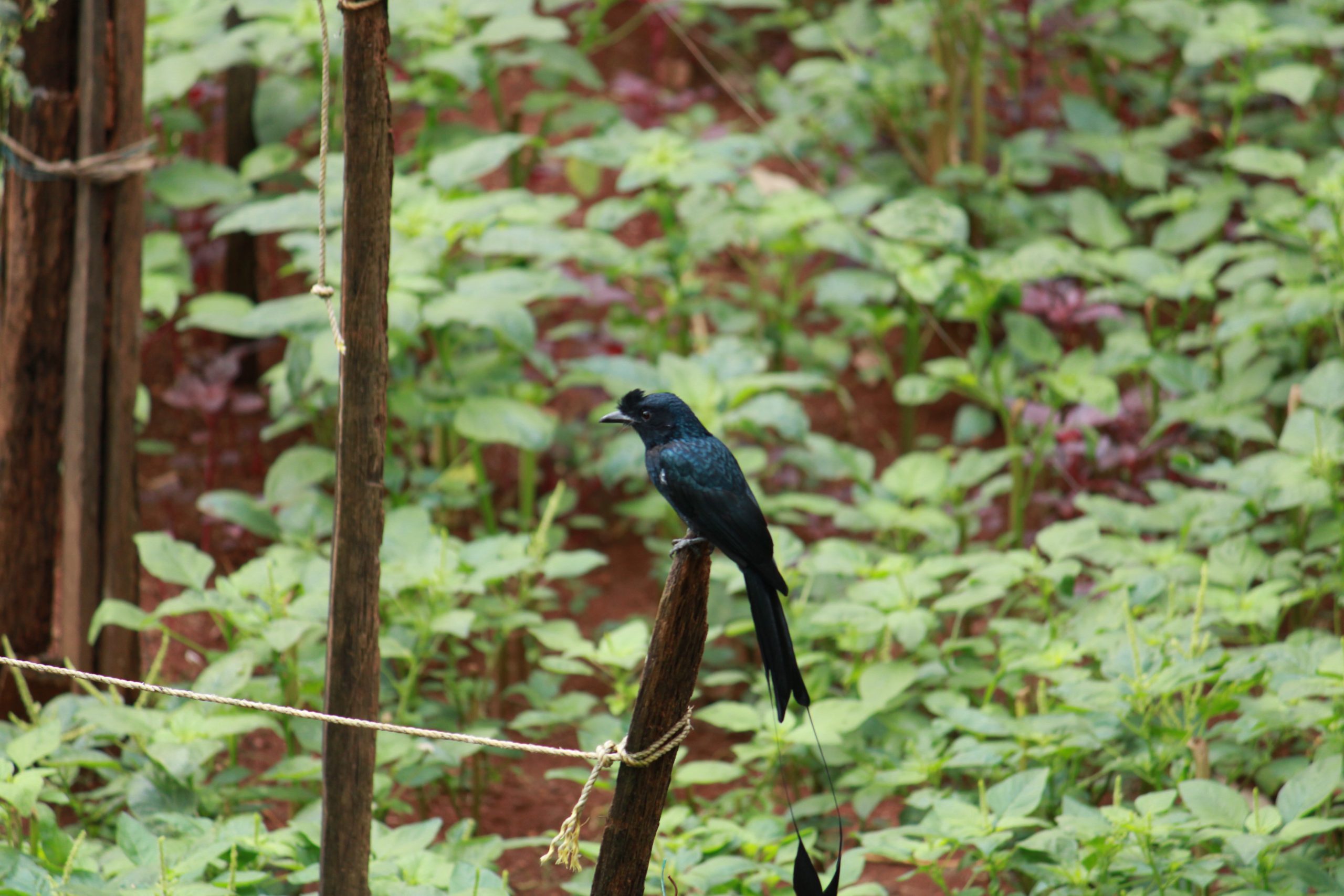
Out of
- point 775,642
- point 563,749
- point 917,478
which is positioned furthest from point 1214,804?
point 917,478

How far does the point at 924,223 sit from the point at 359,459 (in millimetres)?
2335

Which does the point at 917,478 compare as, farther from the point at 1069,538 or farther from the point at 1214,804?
the point at 1214,804

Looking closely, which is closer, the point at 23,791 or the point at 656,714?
the point at 656,714

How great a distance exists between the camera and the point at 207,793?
2.46 meters

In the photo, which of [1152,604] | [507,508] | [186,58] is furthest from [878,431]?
[186,58]

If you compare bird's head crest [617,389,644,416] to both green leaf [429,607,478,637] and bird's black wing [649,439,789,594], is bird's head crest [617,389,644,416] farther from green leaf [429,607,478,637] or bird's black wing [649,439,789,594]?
green leaf [429,607,478,637]

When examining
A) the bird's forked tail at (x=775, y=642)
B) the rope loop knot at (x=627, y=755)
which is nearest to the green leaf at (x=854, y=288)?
the bird's forked tail at (x=775, y=642)

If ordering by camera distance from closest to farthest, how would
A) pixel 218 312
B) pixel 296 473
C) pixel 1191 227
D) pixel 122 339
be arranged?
pixel 122 339 < pixel 296 473 < pixel 218 312 < pixel 1191 227

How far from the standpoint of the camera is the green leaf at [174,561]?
2646 millimetres

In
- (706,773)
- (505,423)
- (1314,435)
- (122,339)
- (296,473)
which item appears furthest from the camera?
(296,473)

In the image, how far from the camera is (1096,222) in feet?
13.4

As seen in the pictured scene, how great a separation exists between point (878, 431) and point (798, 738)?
92.0 inches

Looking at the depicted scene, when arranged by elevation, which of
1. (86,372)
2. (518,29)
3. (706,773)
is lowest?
(706,773)

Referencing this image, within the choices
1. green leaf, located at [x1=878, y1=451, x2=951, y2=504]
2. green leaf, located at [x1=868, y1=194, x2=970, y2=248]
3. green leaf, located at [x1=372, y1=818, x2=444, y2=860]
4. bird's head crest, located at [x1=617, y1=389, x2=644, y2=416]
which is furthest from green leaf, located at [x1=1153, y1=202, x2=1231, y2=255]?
green leaf, located at [x1=372, y1=818, x2=444, y2=860]
